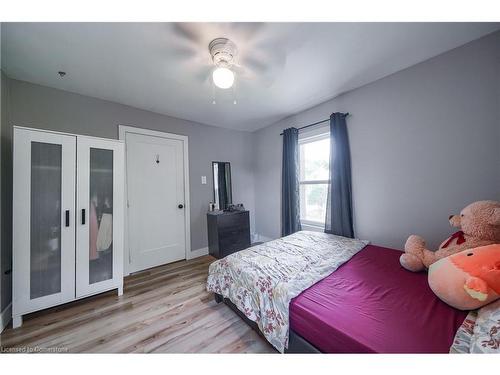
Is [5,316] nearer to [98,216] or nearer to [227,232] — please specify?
[98,216]

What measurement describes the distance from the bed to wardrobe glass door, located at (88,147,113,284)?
1.24 m

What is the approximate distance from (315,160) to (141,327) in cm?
302

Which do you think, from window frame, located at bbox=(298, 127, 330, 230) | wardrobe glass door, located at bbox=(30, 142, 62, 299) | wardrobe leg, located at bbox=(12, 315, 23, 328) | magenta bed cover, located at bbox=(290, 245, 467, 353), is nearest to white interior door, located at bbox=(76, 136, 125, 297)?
wardrobe glass door, located at bbox=(30, 142, 62, 299)

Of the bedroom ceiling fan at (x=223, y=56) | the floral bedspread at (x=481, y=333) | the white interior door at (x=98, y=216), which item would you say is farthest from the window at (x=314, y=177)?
the white interior door at (x=98, y=216)

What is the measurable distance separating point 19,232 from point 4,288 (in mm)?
603

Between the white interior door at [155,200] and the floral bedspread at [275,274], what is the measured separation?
55.3 inches

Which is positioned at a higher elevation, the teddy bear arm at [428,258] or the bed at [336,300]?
the teddy bear arm at [428,258]

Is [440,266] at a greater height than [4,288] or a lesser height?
greater

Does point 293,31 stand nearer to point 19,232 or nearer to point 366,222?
point 366,222

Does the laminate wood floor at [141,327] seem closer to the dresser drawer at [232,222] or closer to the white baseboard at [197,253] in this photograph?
the white baseboard at [197,253]

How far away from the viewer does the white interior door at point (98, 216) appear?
1.81 metres

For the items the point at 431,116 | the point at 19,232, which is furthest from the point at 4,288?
the point at 431,116
